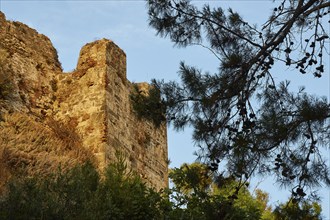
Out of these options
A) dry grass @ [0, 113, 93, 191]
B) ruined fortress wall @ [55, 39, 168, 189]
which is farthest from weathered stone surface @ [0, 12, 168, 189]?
dry grass @ [0, 113, 93, 191]

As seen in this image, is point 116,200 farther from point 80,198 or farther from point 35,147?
point 35,147

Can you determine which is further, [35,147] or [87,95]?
[87,95]

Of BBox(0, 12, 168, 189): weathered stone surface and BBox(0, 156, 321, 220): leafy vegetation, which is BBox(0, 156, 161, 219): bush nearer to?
BBox(0, 156, 321, 220): leafy vegetation

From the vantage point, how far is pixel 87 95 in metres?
13.9

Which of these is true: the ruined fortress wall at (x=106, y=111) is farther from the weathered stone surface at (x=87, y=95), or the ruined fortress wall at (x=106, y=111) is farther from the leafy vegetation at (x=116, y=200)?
the leafy vegetation at (x=116, y=200)

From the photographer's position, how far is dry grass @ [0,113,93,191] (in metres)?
11.3

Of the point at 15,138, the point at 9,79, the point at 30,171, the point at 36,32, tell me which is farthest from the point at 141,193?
the point at 36,32

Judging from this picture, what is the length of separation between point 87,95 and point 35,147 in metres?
2.07

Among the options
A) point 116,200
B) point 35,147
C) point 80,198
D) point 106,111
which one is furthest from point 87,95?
point 80,198

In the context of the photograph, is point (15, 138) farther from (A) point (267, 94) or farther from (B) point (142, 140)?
(A) point (267, 94)

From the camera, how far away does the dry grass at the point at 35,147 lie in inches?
446

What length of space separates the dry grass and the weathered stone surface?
0.23 meters

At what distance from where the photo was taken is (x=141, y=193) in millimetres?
10352

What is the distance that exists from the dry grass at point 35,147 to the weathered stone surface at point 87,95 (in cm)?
23
